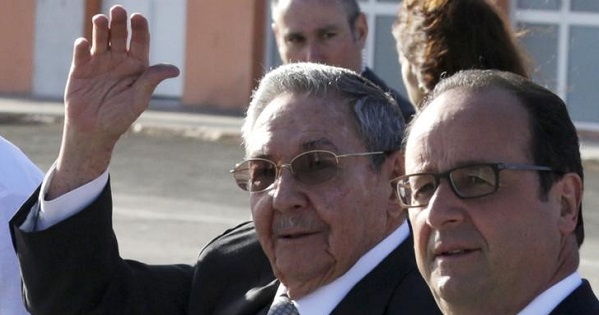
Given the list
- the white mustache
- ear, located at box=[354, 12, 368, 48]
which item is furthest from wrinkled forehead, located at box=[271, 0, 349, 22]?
the white mustache

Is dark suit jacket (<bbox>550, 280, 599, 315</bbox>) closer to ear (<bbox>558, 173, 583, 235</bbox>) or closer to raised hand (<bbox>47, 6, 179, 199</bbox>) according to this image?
ear (<bbox>558, 173, 583, 235</bbox>)

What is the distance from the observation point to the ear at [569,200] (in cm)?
273

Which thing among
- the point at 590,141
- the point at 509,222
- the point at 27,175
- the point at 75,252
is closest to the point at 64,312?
the point at 75,252

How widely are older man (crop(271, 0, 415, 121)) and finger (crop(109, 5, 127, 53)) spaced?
2.99 metres

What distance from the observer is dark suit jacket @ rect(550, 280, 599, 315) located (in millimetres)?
2709

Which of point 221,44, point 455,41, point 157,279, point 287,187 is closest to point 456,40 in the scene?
point 455,41

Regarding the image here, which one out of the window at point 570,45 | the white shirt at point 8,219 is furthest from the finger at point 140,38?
the window at point 570,45

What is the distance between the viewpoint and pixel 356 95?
3.35m

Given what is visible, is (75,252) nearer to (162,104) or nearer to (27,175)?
(27,175)

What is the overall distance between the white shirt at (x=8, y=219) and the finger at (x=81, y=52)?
0.48 metres

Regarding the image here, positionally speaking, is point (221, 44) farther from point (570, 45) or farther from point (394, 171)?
point (394, 171)

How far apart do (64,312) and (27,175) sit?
455 millimetres

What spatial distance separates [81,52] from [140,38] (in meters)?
0.13

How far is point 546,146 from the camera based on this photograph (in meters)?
2.72
